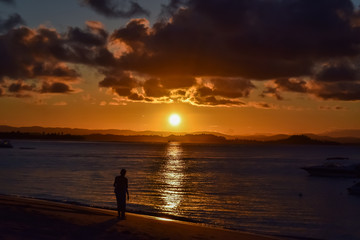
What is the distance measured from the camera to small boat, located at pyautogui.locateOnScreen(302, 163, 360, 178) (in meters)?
74.4

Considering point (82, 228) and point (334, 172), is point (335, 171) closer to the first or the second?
point (334, 172)

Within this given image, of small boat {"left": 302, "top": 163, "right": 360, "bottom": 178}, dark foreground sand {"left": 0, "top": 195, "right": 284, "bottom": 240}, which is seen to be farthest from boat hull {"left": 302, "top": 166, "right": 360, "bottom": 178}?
dark foreground sand {"left": 0, "top": 195, "right": 284, "bottom": 240}

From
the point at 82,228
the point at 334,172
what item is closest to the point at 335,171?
the point at 334,172

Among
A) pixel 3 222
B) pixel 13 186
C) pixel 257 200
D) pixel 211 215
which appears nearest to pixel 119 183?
pixel 3 222

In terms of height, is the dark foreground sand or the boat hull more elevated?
the dark foreground sand

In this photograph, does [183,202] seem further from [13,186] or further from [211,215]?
[13,186]

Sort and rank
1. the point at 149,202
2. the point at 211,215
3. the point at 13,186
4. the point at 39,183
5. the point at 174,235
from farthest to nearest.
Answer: the point at 39,183 → the point at 13,186 → the point at 149,202 → the point at 211,215 → the point at 174,235

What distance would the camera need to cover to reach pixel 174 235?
1867 centimetres

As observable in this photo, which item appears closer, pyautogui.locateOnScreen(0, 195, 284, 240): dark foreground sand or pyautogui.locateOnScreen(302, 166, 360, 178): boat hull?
pyautogui.locateOnScreen(0, 195, 284, 240): dark foreground sand

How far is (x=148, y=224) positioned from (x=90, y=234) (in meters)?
4.32

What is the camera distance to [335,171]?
7581 centimetres

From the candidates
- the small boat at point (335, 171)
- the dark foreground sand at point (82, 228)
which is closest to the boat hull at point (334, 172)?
the small boat at point (335, 171)

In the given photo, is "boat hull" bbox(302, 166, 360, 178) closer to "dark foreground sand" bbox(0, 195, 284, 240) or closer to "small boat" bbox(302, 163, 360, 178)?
"small boat" bbox(302, 163, 360, 178)

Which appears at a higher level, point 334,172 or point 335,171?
point 335,171
